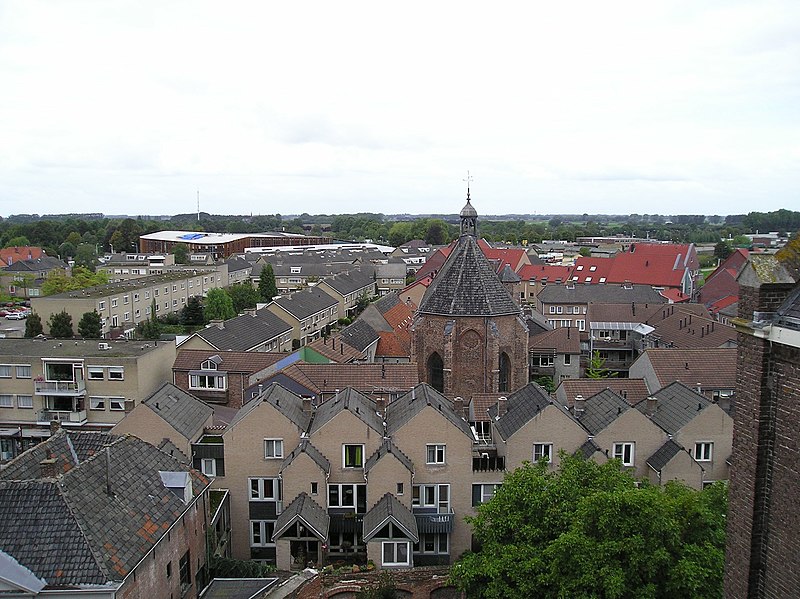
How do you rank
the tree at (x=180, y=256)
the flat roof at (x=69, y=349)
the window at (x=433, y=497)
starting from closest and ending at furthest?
the window at (x=433, y=497), the flat roof at (x=69, y=349), the tree at (x=180, y=256)

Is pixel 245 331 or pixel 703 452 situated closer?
pixel 703 452

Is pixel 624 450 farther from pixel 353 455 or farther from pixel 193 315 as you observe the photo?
pixel 193 315

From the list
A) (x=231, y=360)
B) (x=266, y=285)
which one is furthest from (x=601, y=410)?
(x=266, y=285)

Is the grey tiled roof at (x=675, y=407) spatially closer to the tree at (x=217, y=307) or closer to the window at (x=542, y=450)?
the window at (x=542, y=450)

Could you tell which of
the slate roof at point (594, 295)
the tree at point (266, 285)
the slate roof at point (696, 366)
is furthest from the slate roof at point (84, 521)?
the tree at point (266, 285)

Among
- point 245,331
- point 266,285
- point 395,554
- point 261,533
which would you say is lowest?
point 261,533

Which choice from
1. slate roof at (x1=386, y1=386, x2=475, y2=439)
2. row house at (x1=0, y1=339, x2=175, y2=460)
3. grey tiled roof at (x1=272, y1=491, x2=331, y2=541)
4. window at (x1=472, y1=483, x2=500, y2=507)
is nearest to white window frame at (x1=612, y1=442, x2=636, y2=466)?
window at (x1=472, y1=483, x2=500, y2=507)
